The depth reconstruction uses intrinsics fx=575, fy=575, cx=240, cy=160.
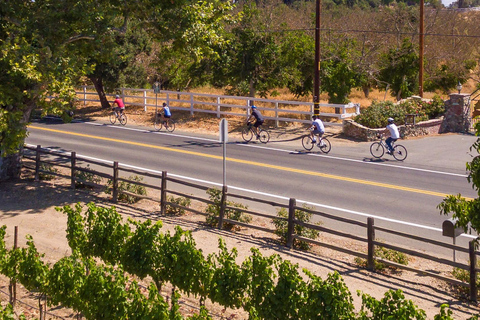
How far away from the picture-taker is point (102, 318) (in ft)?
26.3

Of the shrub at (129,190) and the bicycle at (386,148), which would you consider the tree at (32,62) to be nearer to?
the shrub at (129,190)

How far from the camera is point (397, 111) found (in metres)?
27.1

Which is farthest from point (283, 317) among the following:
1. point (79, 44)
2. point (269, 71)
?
point (269, 71)

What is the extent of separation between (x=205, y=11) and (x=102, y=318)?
1307 cm

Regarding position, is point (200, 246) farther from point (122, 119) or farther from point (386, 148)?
point (122, 119)

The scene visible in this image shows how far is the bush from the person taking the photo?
86.4ft

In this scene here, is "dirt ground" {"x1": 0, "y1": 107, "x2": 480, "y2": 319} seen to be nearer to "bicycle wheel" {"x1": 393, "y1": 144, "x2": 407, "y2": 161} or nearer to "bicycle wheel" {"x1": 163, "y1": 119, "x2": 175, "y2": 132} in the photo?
"bicycle wheel" {"x1": 393, "y1": 144, "x2": 407, "y2": 161}

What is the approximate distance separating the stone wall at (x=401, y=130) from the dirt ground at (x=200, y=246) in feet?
42.6

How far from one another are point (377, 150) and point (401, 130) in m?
4.45

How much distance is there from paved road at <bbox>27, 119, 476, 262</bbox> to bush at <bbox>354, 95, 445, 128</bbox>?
1.59 metres

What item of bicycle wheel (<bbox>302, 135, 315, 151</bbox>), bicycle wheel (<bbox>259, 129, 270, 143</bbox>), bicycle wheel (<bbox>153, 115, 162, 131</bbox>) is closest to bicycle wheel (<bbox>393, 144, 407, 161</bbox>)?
bicycle wheel (<bbox>302, 135, 315, 151</bbox>)

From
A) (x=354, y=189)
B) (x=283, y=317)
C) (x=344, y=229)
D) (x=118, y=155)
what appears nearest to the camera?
(x=283, y=317)

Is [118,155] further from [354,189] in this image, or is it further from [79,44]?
[354,189]

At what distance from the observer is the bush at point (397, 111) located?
86.4 feet
